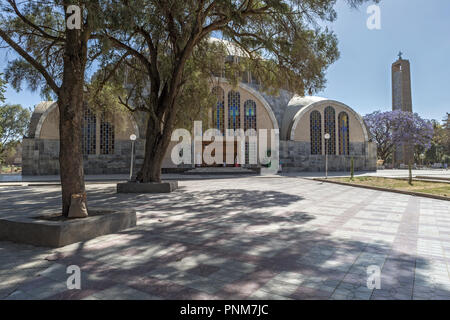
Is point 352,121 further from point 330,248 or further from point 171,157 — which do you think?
point 330,248

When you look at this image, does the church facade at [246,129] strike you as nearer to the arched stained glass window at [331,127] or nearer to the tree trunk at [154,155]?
the arched stained glass window at [331,127]

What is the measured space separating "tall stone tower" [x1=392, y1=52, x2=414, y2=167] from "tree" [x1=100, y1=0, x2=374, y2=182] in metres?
48.0

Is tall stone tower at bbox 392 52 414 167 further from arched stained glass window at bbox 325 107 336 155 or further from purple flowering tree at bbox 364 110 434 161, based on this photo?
arched stained glass window at bbox 325 107 336 155

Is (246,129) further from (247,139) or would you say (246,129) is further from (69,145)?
(69,145)

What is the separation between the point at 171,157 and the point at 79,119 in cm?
2058

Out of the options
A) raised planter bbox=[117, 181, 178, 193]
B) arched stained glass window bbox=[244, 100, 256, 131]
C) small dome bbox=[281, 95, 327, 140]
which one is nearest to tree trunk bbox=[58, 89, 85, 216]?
raised planter bbox=[117, 181, 178, 193]

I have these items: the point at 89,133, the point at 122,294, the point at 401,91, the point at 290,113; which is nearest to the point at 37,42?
the point at 122,294

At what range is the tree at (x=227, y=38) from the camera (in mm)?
9515

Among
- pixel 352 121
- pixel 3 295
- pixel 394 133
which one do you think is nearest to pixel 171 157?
pixel 352 121

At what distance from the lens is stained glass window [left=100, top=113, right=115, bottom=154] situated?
24.0 m

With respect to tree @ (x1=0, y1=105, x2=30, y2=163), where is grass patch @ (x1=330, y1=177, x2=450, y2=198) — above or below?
below

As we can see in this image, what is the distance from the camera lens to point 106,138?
2409 cm

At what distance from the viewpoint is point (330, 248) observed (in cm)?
425

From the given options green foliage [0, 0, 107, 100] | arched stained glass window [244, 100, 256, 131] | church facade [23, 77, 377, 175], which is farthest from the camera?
arched stained glass window [244, 100, 256, 131]
